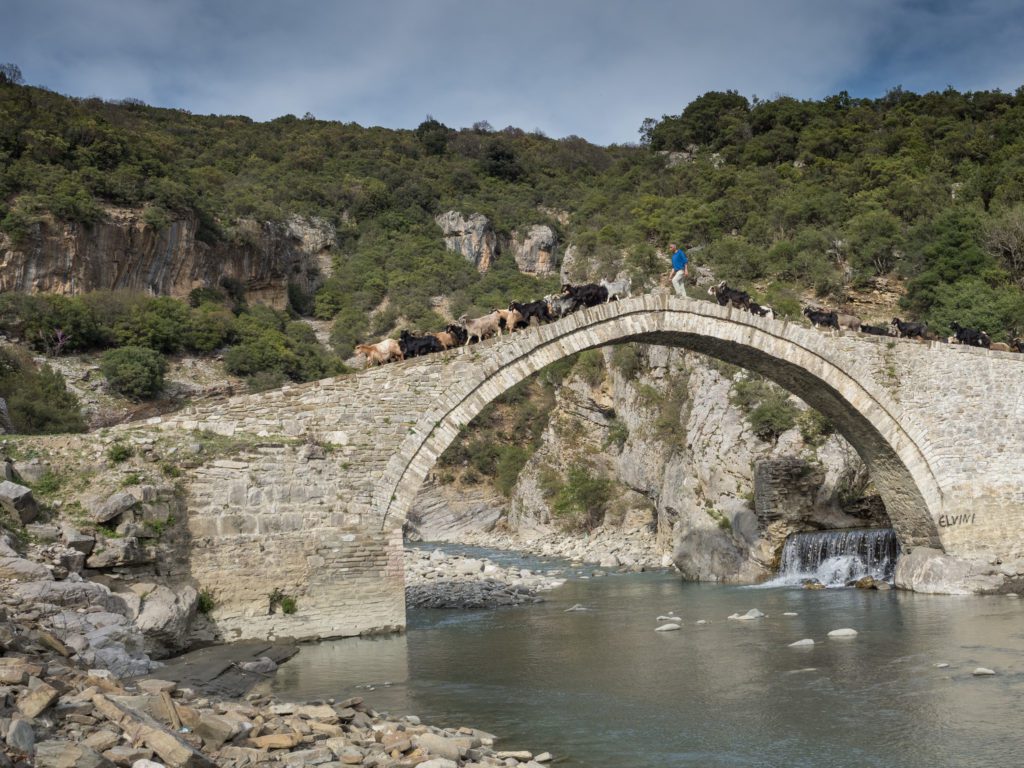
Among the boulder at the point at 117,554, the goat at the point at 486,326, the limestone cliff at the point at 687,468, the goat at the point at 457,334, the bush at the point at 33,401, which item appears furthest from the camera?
the limestone cliff at the point at 687,468

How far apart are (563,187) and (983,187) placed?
31055 millimetres

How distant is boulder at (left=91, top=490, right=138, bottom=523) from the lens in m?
8.88

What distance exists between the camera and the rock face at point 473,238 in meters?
50.9

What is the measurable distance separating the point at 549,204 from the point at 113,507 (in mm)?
47722

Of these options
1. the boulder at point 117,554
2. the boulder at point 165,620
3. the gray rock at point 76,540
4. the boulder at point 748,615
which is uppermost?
the gray rock at point 76,540

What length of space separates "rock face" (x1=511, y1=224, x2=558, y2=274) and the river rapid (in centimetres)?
3776

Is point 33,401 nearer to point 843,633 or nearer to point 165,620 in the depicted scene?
point 165,620

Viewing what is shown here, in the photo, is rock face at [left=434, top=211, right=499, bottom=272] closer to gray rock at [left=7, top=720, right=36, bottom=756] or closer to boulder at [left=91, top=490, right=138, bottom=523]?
boulder at [left=91, top=490, right=138, bottom=523]

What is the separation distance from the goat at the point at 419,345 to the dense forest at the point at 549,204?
14980 mm

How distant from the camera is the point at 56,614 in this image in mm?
6945

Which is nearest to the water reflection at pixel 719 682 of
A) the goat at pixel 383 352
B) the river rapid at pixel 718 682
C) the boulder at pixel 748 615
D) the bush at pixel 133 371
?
the river rapid at pixel 718 682

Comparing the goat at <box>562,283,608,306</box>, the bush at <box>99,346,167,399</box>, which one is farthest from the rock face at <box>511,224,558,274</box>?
the goat at <box>562,283,608,306</box>

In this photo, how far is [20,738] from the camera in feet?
11.6

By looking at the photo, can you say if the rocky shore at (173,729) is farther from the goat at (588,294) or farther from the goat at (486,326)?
the goat at (588,294)
